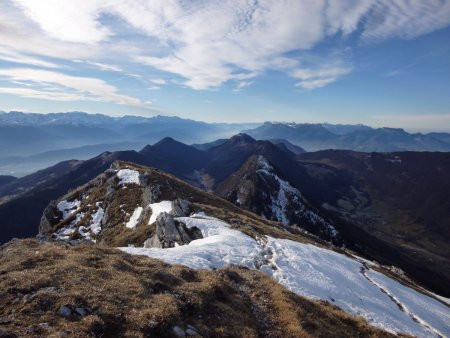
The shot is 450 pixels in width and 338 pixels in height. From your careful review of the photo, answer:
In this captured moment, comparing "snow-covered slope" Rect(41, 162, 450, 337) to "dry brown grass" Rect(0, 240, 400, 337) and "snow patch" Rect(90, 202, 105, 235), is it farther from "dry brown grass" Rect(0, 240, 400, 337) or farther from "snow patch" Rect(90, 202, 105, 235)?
"dry brown grass" Rect(0, 240, 400, 337)

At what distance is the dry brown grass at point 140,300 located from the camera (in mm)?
14500

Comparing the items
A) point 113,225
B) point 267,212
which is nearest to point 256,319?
point 113,225

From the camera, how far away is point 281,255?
37188mm

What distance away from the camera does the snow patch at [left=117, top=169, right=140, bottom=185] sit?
75988 millimetres

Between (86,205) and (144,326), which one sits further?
(86,205)

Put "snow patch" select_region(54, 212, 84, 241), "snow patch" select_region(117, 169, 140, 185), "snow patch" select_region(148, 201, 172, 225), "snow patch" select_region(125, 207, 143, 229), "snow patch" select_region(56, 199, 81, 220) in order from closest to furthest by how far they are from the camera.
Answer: "snow patch" select_region(148, 201, 172, 225)
"snow patch" select_region(125, 207, 143, 229)
"snow patch" select_region(54, 212, 84, 241)
"snow patch" select_region(117, 169, 140, 185)
"snow patch" select_region(56, 199, 81, 220)

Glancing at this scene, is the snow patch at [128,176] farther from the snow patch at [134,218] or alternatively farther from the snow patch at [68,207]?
the snow patch at [68,207]

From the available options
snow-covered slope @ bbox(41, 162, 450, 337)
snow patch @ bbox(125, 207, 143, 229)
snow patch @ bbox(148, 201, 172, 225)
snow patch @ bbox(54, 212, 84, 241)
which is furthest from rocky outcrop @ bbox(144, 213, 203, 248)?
snow patch @ bbox(54, 212, 84, 241)

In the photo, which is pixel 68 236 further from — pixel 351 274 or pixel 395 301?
pixel 395 301

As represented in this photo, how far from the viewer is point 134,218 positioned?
201 ft

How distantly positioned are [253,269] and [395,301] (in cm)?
2053

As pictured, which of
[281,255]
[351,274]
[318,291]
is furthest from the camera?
[351,274]

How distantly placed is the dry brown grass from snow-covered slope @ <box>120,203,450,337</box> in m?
3.67

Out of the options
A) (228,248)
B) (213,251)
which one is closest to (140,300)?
(213,251)
